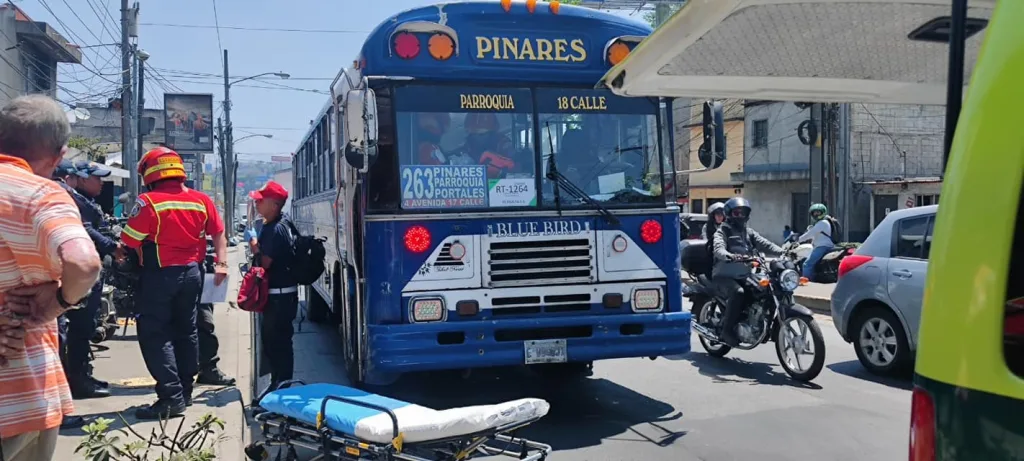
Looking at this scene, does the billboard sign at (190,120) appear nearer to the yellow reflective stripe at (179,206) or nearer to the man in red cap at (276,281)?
the man in red cap at (276,281)

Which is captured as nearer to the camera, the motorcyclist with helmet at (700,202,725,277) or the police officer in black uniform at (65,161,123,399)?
the police officer in black uniform at (65,161,123,399)

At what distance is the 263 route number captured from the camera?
20.1 ft

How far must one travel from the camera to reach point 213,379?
7.05 meters

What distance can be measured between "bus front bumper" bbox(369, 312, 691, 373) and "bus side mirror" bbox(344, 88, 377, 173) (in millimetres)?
1208

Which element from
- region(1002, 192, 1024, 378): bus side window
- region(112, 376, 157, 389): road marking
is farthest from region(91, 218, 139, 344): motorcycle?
region(1002, 192, 1024, 378): bus side window

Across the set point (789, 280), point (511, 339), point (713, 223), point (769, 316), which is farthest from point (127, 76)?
point (789, 280)

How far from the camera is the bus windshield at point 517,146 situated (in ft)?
20.2

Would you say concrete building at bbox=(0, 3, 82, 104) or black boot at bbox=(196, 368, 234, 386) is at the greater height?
concrete building at bbox=(0, 3, 82, 104)

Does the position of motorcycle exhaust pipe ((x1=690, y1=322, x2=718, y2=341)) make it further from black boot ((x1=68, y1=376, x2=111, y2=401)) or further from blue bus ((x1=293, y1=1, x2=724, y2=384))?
black boot ((x1=68, y1=376, x2=111, y2=401))

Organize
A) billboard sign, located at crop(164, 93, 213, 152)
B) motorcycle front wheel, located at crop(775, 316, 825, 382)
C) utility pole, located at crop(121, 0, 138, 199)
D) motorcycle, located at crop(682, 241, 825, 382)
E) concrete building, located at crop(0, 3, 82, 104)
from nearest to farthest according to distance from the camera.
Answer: motorcycle front wheel, located at crop(775, 316, 825, 382)
motorcycle, located at crop(682, 241, 825, 382)
utility pole, located at crop(121, 0, 138, 199)
concrete building, located at crop(0, 3, 82, 104)
billboard sign, located at crop(164, 93, 213, 152)

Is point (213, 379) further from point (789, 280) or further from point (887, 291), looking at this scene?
point (887, 291)

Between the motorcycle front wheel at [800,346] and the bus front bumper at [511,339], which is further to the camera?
the motorcycle front wheel at [800,346]

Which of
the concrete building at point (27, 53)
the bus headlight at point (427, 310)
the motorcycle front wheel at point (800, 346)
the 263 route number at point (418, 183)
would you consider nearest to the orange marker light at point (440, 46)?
the 263 route number at point (418, 183)

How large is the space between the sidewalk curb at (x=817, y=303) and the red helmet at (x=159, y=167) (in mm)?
10754
